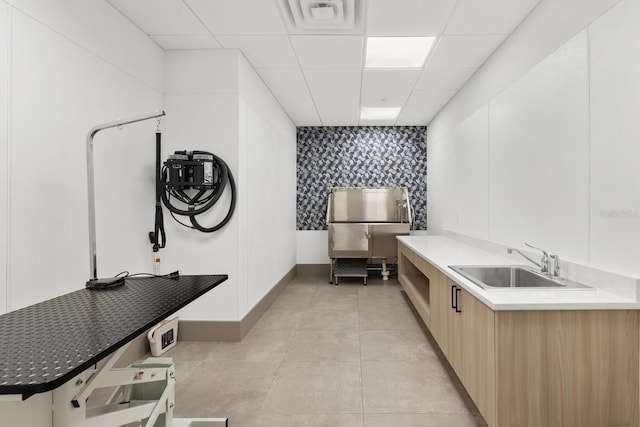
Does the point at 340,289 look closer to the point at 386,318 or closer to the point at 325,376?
the point at 386,318

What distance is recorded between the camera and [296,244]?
20.7 ft

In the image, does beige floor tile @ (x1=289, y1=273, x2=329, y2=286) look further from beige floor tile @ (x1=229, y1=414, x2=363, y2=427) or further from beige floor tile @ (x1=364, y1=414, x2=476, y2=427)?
beige floor tile @ (x1=364, y1=414, x2=476, y2=427)

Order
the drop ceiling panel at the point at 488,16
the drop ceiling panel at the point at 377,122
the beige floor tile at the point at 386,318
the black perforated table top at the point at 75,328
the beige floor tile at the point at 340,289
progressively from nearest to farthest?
the black perforated table top at the point at 75,328 < the drop ceiling panel at the point at 488,16 < the beige floor tile at the point at 386,318 < the beige floor tile at the point at 340,289 < the drop ceiling panel at the point at 377,122

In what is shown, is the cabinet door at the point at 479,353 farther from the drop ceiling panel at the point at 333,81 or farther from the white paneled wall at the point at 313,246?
the white paneled wall at the point at 313,246

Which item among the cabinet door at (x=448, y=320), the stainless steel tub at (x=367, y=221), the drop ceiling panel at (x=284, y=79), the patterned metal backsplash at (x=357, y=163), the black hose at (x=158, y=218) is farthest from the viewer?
the patterned metal backsplash at (x=357, y=163)

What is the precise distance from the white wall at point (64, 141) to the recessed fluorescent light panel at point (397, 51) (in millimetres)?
2002

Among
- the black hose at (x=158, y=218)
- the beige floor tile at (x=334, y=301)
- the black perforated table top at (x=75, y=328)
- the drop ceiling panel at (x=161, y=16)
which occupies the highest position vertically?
the drop ceiling panel at (x=161, y=16)

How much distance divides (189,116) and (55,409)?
8.77ft

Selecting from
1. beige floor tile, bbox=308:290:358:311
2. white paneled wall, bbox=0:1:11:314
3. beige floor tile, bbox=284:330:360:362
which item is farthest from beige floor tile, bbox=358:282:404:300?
white paneled wall, bbox=0:1:11:314

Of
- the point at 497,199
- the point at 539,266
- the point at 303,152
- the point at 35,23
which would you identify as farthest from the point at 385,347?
the point at 303,152

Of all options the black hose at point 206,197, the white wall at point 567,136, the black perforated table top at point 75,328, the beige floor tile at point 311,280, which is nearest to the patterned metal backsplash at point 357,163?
the beige floor tile at point 311,280

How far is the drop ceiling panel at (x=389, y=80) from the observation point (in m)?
3.77

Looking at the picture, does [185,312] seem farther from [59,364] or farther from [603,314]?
[603,314]

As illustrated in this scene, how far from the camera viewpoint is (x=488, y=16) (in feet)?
8.65
